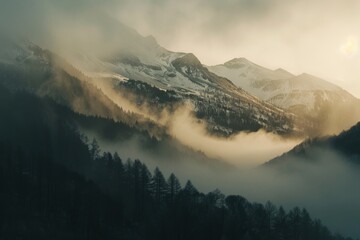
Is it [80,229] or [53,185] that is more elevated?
[53,185]

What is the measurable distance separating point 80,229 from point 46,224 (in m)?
8.47

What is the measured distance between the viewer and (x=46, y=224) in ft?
599

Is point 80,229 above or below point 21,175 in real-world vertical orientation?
below

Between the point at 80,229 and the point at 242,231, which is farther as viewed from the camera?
the point at 242,231

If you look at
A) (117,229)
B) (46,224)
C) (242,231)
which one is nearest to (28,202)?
(46,224)

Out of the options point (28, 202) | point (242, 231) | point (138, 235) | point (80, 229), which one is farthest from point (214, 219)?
point (28, 202)

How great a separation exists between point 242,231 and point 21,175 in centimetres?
6007

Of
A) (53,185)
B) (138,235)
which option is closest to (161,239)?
(138,235)

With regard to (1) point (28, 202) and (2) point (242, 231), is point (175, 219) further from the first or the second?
(1) point (28, 202)

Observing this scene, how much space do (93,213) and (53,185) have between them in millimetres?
15718

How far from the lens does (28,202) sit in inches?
7451

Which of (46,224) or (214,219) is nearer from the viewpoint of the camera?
(46,224)

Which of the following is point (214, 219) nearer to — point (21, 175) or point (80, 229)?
point (80, 229)

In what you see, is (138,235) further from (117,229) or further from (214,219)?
(214,219)
